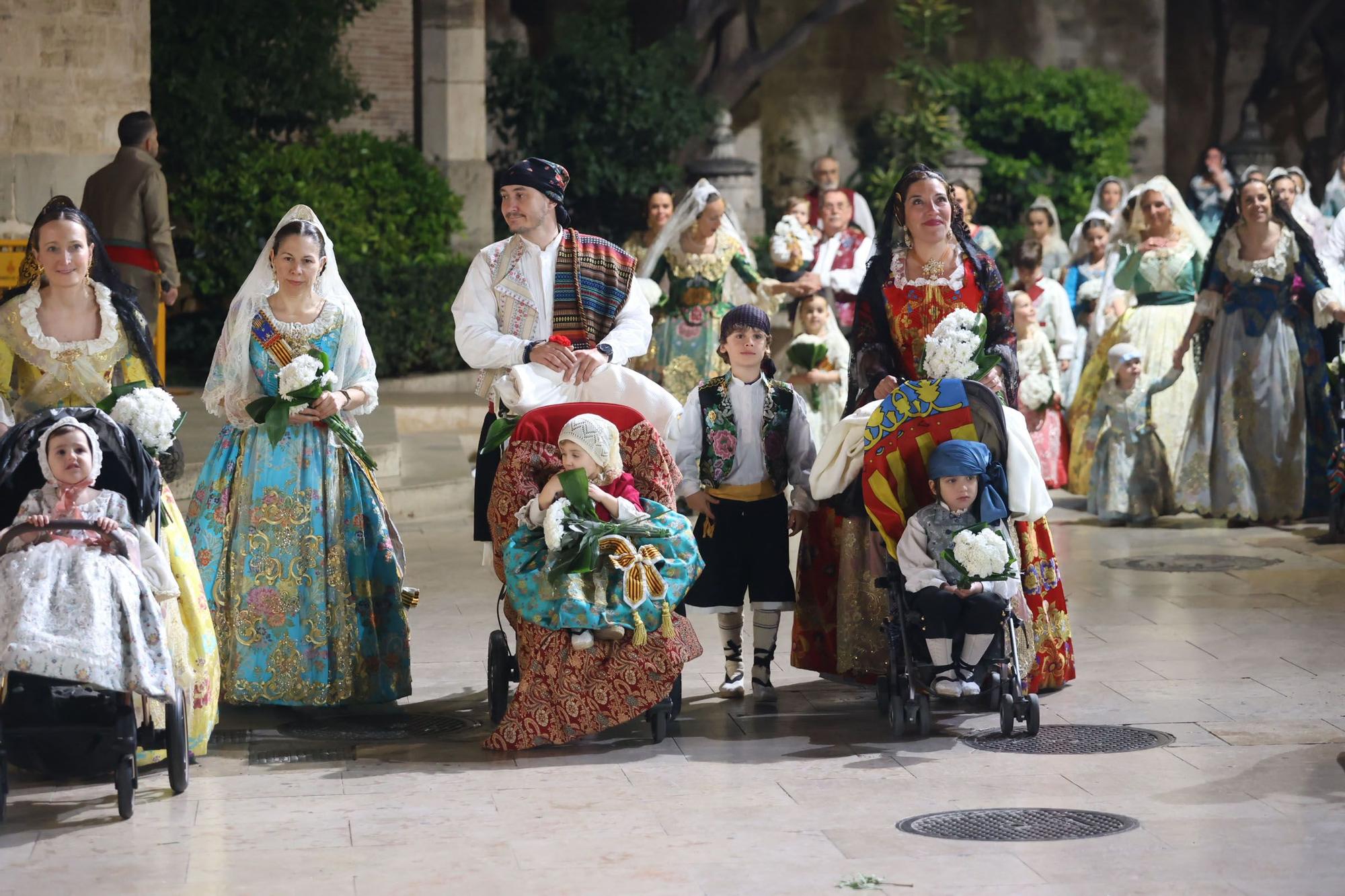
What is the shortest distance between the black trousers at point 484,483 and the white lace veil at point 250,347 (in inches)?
16.4

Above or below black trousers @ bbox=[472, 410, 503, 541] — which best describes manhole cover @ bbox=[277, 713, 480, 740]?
below

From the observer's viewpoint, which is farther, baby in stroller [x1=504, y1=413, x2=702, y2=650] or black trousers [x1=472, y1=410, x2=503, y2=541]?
black trousers [x1=472, y1=410, x2=503, y2=541]

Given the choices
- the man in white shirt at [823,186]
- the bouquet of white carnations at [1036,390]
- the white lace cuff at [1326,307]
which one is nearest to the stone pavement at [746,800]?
the white lace cuff at [1326,307]

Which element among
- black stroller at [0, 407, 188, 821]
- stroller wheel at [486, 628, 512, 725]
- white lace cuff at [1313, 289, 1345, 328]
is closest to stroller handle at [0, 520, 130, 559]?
black stroller at [0, 407, 188, 821]

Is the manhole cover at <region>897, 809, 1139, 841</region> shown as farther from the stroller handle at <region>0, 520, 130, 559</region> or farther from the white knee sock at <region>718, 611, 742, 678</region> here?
the stroller handle at <region>0, 520, 130, 559</region>

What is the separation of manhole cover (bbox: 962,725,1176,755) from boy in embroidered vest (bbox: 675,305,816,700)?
1.01 metres

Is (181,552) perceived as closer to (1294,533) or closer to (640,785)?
(640,785)

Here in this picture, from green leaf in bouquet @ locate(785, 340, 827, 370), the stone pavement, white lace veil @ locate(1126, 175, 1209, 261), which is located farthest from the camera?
white lace veil @ locate(1126, 175, 1209, 261)

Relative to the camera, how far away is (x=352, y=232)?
52.0ft

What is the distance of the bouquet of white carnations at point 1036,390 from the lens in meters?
12.8

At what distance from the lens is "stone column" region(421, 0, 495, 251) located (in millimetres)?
18203

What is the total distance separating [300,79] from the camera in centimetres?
1622

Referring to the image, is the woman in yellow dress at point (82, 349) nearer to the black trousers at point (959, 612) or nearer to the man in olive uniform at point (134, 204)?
the black trousers at point (959, 612)

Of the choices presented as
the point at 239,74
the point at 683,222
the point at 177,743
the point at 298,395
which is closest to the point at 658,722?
the point at 177,743
